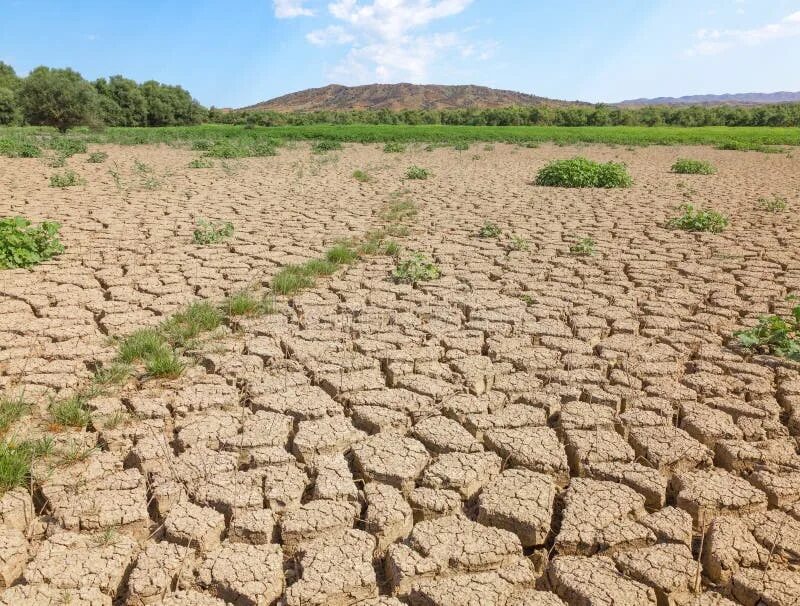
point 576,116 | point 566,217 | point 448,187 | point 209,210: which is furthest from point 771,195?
point 576,116

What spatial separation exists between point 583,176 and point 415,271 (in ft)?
26.3

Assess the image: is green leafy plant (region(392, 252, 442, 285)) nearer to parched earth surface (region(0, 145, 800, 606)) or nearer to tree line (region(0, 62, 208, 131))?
parched earth surface (region(0, 145, 800, 606))

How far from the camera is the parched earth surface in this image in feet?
7.23

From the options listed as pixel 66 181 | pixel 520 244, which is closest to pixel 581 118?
pixel 66 181

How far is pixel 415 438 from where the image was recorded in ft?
10.2

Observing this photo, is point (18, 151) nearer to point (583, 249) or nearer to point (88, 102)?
point (583, 249)

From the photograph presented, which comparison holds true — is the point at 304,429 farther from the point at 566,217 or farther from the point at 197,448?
the point at 566,217

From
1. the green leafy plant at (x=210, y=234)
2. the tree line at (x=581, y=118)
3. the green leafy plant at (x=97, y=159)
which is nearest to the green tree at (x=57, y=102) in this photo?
the tree line at (x=581, y=118)

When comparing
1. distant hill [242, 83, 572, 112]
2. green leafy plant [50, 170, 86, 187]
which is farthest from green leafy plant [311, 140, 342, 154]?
distant hill [242, 83, 572, 112]

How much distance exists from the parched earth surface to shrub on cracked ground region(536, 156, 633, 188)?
20.1 feet

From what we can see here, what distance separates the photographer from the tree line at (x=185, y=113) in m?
33.6

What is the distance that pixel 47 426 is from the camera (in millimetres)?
3047

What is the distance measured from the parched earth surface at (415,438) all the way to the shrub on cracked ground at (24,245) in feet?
0.55

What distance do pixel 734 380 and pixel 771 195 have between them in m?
9.87
